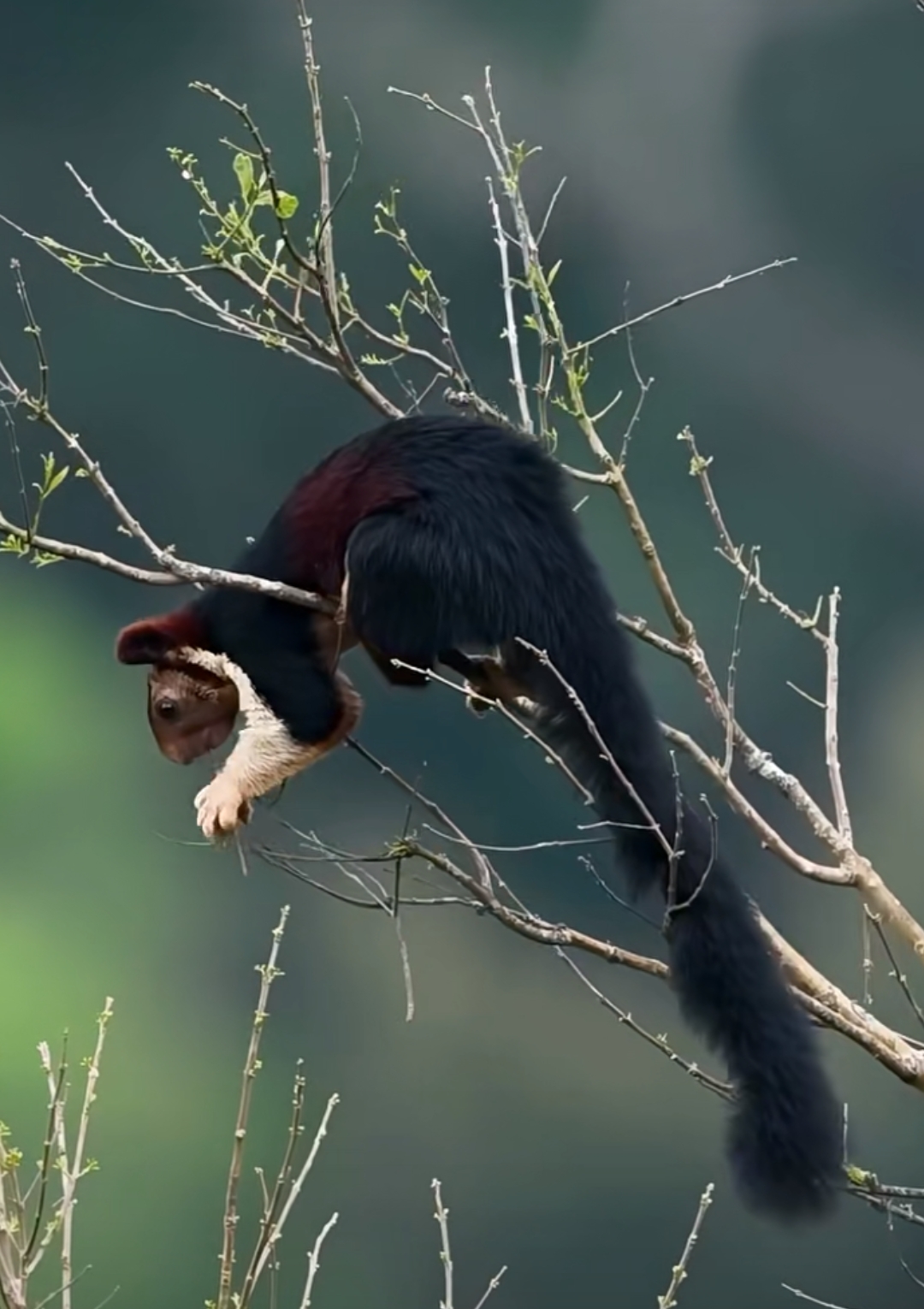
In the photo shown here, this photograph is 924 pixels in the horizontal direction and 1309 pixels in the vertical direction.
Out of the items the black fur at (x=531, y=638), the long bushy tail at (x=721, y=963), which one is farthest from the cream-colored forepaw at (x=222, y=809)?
the long bushy tail at (x=721, y=963)

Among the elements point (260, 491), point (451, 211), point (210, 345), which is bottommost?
point (260, 491)

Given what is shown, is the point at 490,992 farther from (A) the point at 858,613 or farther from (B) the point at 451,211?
(B) the point at 451,211

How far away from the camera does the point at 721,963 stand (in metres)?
2.67

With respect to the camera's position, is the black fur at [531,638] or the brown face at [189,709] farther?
the brown face at [189,709]

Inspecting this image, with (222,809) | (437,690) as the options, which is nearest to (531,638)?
(222,809)

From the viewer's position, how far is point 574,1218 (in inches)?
201

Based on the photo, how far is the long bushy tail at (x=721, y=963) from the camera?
2510 mm

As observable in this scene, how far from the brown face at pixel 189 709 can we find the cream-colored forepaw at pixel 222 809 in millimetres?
260

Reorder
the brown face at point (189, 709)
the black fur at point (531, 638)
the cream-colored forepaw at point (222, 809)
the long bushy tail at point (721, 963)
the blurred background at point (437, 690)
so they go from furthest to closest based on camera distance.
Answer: the blurred background at point (437, 690)
the brown face at point (189, 709)
the cream-colored forepaw at point (222, 809)
the black fur at point (531, 638)
the long bushy tail at point (721, 963)

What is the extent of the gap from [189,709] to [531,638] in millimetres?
854

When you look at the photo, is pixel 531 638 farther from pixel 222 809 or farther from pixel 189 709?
pixel 189 709

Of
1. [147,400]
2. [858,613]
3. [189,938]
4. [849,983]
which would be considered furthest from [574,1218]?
[147,400]

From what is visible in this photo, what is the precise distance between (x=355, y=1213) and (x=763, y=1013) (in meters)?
2.78

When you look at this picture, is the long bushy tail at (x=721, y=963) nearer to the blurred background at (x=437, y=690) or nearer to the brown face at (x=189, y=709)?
the brown face at (x=189, y=709)
